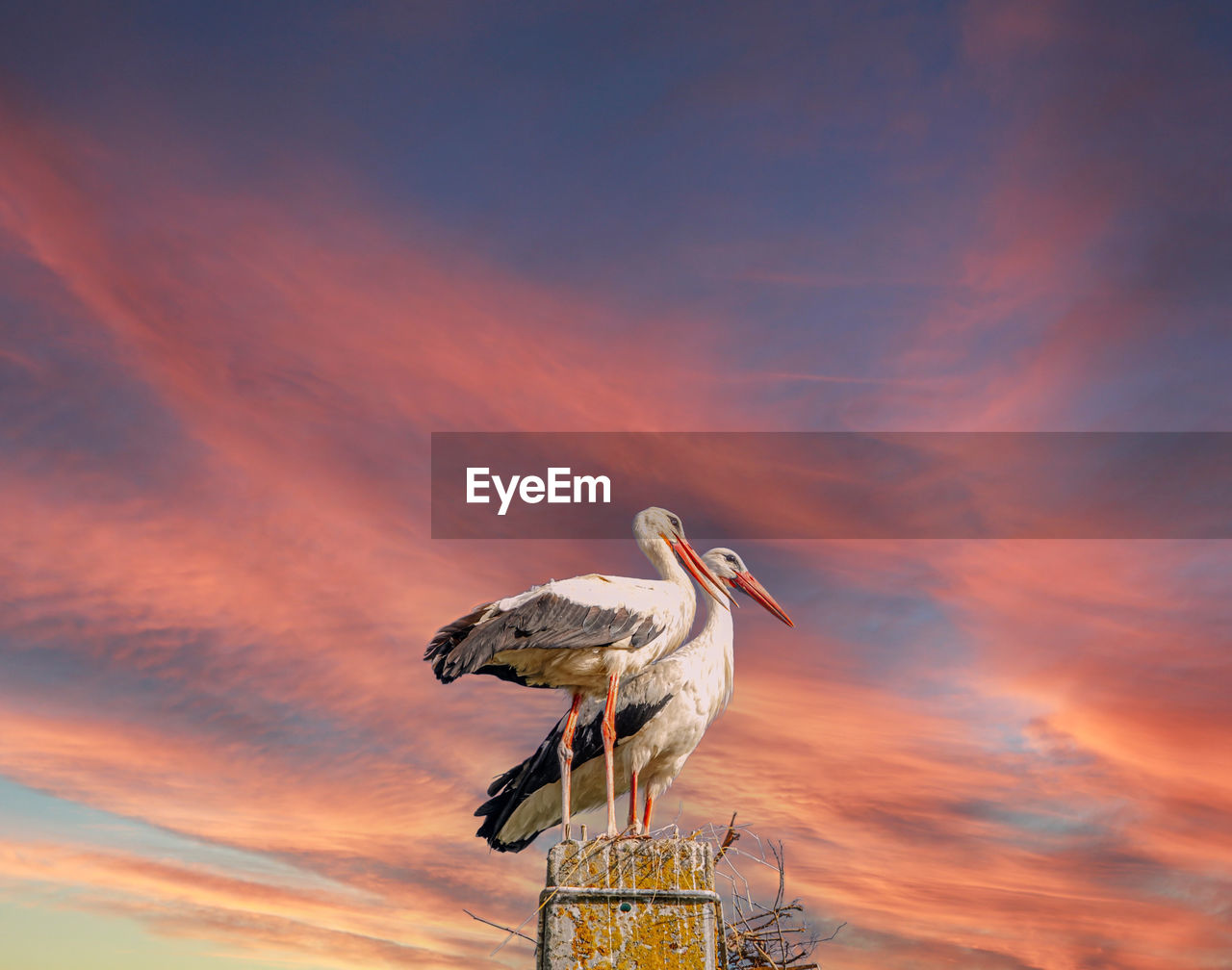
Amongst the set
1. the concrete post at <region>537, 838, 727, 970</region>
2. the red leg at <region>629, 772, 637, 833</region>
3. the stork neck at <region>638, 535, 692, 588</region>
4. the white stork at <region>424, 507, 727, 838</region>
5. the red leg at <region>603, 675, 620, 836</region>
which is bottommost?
Answer: the concrete post at <region>537, 838, 727, 970</region>

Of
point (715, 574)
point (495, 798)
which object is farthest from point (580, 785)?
point (715, 574)

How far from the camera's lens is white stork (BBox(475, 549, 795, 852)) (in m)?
8.69

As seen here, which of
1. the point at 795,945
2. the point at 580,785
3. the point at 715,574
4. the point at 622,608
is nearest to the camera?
the point at 795,945

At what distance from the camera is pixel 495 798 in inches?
364

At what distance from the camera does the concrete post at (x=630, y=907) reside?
592 centimetres

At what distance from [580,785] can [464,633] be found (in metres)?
1.89

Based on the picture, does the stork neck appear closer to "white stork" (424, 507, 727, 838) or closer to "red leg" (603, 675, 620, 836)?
"white stork" (424, 507, 727, 838)

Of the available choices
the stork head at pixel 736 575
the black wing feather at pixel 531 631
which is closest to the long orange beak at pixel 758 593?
the stork head at pixel 736 575

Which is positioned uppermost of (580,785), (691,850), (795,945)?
(580,785)

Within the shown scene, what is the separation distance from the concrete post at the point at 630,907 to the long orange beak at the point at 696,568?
134 inches

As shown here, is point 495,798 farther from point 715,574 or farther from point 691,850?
point 691,850

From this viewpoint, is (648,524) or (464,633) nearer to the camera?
(464,633)

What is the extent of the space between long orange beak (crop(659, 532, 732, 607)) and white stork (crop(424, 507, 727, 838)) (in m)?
0.80

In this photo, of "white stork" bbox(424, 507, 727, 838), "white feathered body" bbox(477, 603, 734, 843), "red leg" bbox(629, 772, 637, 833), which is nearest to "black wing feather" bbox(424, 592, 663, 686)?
"white stork" bbox(424, 507, 727, 838)
